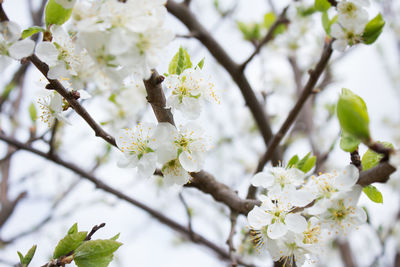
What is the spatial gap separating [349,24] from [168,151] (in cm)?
73

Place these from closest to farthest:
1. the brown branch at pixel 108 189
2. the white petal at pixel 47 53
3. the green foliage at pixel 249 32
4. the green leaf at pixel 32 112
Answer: the white petal at pixel 47 53, the brown branch at pixel 108 189, the green leaf at pixel 32 112, the green foliage at pixel 249 32

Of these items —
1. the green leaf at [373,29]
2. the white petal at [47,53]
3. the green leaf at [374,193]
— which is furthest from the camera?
the green leaf at [373,29]

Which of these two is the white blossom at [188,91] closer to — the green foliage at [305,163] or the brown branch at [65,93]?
the brown branch at [65,93]

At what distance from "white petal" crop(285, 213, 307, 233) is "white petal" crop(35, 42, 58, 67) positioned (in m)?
0.72

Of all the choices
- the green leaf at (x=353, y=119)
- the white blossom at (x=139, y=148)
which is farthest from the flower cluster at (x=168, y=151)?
the green leaf at (x=353, y=119)

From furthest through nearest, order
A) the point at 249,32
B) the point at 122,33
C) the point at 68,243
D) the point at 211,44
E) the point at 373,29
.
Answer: the point at 249,32 < the point at 211,44 < the point at 373,29 < the point at 68,243 < the point at 122,33

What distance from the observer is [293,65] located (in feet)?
9.98

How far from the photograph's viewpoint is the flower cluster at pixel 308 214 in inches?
32.9

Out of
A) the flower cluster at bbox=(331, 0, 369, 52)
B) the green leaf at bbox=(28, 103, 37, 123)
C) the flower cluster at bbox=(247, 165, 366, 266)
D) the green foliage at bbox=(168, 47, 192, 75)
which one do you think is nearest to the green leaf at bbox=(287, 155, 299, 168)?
the flower cluster at bbox=(247, 165, 366, 266)

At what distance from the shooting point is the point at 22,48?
0.76 m

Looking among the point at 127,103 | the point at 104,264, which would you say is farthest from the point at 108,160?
the point at 104,264

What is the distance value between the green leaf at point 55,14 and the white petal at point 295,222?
0.77m

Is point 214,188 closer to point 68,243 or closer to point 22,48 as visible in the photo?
point 68,243

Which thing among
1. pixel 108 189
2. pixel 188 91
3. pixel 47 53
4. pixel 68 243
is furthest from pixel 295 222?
pixel 108 189
